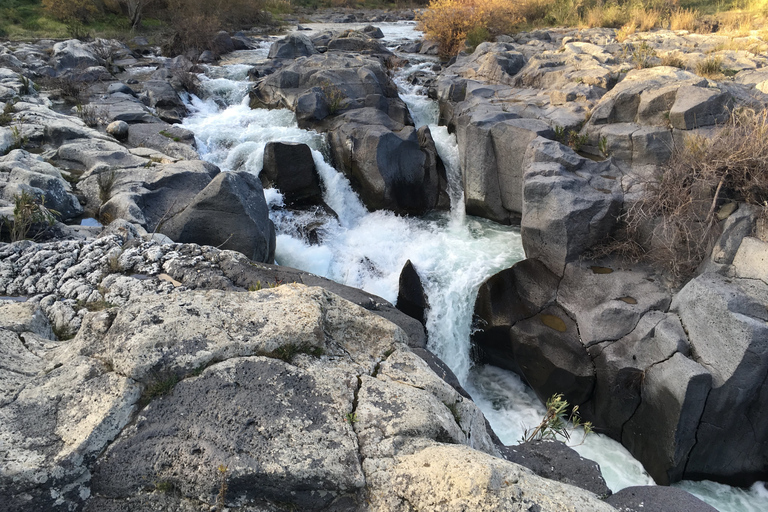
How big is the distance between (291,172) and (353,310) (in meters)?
6.84

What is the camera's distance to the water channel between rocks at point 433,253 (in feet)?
22.7

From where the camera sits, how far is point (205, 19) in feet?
68.4

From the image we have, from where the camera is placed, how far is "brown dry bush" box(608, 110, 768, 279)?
660 cm

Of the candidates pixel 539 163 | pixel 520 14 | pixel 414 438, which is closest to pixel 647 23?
pixel 520 14

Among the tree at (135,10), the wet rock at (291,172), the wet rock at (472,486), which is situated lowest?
the wet rock at (291,172)

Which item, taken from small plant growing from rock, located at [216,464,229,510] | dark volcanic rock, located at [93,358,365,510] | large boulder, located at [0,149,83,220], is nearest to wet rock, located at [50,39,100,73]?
large boulder, located at [0,149,83,220]

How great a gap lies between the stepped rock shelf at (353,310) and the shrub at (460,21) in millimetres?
4516

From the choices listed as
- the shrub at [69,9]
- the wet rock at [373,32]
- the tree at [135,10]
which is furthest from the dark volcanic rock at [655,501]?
the shrub at [69,9]

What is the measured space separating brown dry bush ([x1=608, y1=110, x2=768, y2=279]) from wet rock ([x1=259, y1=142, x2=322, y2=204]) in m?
5.86

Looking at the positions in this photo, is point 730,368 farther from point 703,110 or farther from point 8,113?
point 8,113

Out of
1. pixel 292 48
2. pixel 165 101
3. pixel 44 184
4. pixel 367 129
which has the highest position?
pixel 292 48

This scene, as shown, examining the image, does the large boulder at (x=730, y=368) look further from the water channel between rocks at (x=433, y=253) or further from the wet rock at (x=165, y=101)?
the wet rock at (x=165, y=101)

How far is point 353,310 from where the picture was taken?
4.02m

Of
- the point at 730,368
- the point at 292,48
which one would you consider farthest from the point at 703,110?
the point at 292,48
